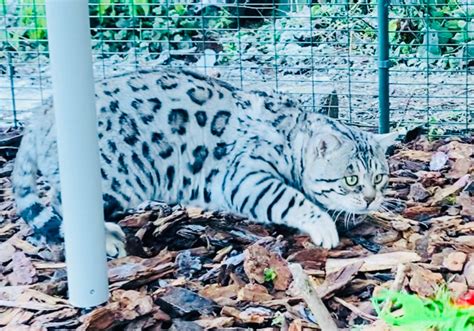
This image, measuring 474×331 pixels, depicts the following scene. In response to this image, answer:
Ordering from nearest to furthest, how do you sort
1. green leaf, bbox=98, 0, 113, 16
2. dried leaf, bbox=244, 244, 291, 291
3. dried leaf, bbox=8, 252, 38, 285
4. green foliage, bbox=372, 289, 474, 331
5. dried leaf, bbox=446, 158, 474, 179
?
1. green foliage, bbox=372, 289, 474, 331
2. dried leaf, bbox=244, 244, 291, 291
3. dried leaf, bbox=8, 252, 38, 285
4. dried leaf, bbox=446, 158, 474, 179
5. green leaf, bbox=98, 0, 113, 16

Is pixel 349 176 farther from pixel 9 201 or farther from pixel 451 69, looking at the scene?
pixel 451 69

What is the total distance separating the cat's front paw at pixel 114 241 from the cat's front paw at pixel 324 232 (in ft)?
1.89

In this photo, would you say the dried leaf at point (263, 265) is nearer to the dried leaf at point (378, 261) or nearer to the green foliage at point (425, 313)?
the dried leaf at point (378, 261)

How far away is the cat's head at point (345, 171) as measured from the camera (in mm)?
2896

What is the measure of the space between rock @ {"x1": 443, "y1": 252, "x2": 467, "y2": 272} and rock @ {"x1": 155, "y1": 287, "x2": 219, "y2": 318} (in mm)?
681

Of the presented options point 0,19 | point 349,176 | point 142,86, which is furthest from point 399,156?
point 0,19

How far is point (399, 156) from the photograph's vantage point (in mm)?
3787

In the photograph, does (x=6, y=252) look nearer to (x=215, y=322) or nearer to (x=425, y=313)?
(x=215, y=322)

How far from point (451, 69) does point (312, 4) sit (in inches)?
33.6

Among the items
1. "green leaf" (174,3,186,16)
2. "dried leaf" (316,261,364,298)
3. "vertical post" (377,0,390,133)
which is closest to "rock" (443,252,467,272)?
"dried leaf" (316,261,364,298)

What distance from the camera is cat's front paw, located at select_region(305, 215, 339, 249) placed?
9.09 ft

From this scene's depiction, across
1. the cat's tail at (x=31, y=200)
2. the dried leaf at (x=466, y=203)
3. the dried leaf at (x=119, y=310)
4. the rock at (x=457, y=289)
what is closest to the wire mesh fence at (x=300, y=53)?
the dried leaf at (x=466, y=203)

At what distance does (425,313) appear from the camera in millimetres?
2023

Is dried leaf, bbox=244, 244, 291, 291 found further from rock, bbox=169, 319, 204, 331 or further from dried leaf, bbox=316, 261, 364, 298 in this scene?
rock, bbox=169, 319, 204, 331
